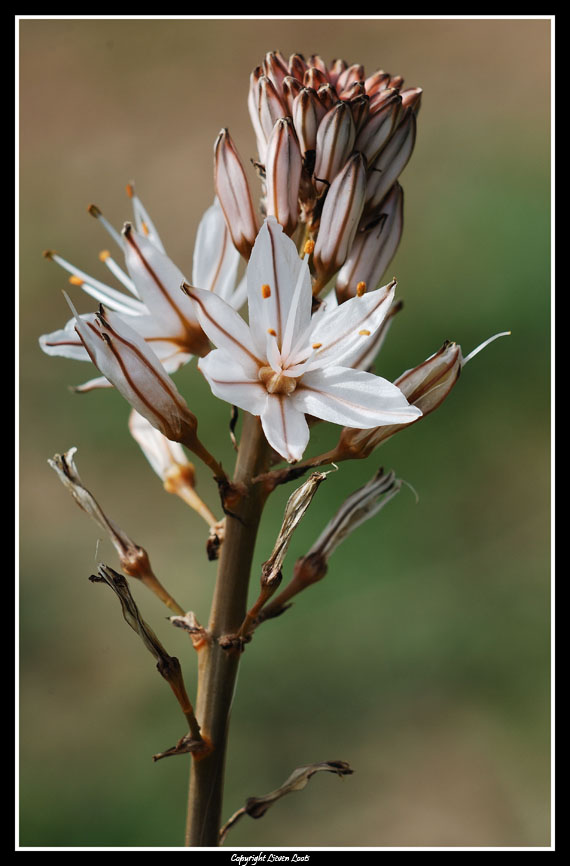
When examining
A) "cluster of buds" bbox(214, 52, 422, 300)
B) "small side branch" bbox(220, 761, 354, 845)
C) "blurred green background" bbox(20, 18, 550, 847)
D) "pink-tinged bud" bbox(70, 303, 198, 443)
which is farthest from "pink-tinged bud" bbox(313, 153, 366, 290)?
"blurred green background" bbox(20, 18, 550, 847)

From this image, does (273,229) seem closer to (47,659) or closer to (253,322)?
(253,322)

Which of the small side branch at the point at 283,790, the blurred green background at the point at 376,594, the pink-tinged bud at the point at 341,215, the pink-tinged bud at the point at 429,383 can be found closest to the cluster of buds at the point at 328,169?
the pink-tinged bud at the point at 341,215

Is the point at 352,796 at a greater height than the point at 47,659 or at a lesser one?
lesser

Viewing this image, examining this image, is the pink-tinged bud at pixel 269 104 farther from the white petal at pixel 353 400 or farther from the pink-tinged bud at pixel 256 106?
the white petal at pixel 353 400

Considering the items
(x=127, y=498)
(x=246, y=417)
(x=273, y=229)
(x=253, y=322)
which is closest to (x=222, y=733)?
(x=246, y=417)

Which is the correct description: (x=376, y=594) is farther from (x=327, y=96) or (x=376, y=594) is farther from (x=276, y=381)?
(x=327, y=96)

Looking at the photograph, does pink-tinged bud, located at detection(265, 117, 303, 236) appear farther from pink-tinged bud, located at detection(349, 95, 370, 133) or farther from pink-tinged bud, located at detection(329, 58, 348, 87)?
pink-tinged bud, located at detection(329, 58, 348, 87)
